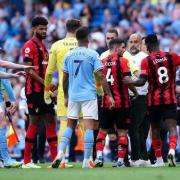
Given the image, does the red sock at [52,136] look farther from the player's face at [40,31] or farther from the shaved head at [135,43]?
the shaved head at [135,43]

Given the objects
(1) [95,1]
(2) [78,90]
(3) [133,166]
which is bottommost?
(3) [133,166]

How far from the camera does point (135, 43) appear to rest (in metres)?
19.5

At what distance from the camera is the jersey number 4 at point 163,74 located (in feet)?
59.6

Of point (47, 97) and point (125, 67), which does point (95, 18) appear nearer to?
point (47, 97)

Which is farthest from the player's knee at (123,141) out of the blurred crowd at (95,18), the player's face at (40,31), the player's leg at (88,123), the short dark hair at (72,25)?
the blurred crowd at (95,18)

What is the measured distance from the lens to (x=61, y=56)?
18.6m

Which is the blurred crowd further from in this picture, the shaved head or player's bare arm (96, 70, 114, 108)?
player's bare arm (96, 70, 114, 108)

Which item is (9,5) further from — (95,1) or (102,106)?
(102,106)

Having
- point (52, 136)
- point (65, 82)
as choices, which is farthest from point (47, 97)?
point (65, 82)

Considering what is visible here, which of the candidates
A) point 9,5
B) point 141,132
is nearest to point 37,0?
point 9,5

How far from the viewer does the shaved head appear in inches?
766

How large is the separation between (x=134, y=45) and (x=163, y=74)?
1.56m

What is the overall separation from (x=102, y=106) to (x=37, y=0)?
68.9 ft

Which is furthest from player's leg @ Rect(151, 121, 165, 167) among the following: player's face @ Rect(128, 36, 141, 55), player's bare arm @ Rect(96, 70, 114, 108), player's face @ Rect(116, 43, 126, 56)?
player's face @ Rect(128, 36, 141, 55)
